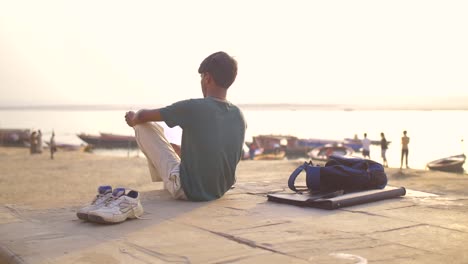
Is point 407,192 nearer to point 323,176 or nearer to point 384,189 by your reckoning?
point 384,189

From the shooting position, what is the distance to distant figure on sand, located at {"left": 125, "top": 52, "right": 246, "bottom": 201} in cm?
397

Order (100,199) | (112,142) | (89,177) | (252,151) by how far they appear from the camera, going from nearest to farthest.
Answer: (100,199) < (89,177) < (252,151) < (112,142)

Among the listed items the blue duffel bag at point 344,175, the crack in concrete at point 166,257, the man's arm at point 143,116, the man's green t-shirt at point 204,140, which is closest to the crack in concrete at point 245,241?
the crack in concrete at point 166,257

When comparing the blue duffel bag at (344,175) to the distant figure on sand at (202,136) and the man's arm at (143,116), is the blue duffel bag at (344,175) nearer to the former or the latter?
the distant figure on sand at (202,136)

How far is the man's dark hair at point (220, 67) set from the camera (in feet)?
13.4

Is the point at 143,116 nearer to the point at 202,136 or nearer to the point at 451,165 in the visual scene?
the point at 202,136

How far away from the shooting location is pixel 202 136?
3996 mm

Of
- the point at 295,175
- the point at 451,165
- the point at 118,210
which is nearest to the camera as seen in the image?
the point at 118,210

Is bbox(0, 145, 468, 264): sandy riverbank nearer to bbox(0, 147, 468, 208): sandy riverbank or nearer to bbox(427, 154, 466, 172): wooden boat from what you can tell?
bbox(0, 147, 468, 208): sandy riverbank

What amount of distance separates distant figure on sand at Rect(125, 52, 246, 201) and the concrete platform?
0.63 ft

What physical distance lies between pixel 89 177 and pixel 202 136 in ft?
43.4

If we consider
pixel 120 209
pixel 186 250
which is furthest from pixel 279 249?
pixel 120 209

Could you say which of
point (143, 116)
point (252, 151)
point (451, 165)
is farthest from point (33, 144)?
point (143, 116)

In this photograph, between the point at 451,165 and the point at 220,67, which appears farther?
the point at 451,165
